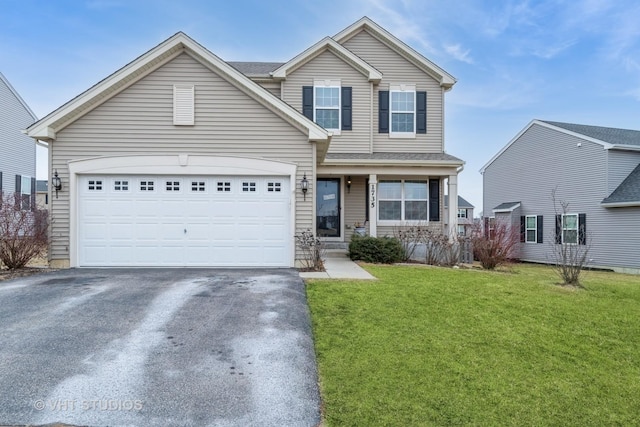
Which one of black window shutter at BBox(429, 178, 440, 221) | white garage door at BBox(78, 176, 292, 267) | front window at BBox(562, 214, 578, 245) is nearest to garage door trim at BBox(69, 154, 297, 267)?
white garage door at BBox(78, 176, 292, 267)

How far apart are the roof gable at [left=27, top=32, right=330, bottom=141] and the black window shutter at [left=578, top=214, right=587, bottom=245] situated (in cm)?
1441

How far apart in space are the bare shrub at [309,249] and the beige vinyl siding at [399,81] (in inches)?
234

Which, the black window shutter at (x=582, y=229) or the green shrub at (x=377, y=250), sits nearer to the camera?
the green shrub at (x=377, y=250)

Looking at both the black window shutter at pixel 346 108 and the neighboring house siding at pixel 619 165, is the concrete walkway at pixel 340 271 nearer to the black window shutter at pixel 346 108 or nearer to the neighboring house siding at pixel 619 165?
the black window shutter at pixel 346 108

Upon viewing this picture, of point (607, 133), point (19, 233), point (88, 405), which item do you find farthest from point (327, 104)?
point (607, 133)

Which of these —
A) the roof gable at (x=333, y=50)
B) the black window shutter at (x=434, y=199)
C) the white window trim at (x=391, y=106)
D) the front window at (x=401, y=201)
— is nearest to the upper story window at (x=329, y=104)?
the roof gable at (x=333, y=50)

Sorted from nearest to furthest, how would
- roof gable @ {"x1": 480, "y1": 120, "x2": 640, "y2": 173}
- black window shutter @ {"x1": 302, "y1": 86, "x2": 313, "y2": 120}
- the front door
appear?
black window shutter @ {"x1": 302, "y1": 86, "x2": 313, "y2": 120}
the front door
roof gable @ {"x1": 480, "y1": 120, "x2": 640, "y2": 173}

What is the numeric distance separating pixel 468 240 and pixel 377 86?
21.7 ft

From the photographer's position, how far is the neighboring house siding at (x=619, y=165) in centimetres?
1719

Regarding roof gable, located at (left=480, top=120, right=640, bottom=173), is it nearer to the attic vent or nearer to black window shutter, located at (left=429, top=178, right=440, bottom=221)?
black window shutter, located at (left=429, top=178, right=440, bottom=221)

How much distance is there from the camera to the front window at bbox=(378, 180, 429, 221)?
14.9 m

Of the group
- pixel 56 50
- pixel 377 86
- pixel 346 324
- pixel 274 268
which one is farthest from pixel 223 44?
pixel 346 324

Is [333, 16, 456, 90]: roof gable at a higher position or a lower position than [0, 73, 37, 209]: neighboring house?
higher

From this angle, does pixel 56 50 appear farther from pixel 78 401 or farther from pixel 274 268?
pixel 78 401
